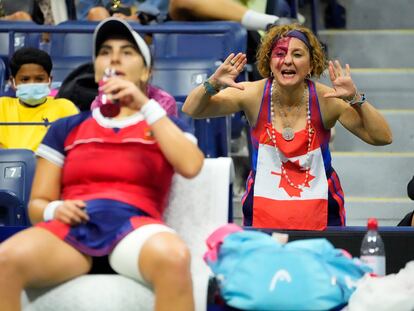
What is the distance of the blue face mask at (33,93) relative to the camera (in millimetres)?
7070

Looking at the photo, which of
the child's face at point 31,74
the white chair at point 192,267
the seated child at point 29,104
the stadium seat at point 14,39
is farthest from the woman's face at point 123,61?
the stadium seat at point 14,39

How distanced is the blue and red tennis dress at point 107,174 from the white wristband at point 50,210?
3 cm

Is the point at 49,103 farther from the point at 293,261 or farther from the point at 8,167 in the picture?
the point at 293,261

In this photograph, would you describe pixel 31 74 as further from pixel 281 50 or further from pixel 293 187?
pixel 293 187

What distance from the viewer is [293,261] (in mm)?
4574

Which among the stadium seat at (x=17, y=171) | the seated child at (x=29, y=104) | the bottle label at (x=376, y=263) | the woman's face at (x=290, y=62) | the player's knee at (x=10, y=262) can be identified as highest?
the woman's face at (x=290, y=62)

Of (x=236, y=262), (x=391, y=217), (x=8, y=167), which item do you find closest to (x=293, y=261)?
(x=236, y=262)

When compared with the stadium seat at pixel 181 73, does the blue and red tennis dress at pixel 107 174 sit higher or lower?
lower

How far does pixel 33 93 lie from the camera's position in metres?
7.08

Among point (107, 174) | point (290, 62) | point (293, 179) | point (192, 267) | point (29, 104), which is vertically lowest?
point (192, 267)

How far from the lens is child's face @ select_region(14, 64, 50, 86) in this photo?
720 cm

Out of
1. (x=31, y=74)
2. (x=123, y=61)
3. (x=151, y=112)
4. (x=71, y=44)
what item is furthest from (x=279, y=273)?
(x=71, y=44)

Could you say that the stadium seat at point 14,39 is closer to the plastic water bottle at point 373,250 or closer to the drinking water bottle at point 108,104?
the drinking water bottle at point 108,104

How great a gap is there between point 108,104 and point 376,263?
1.13m
